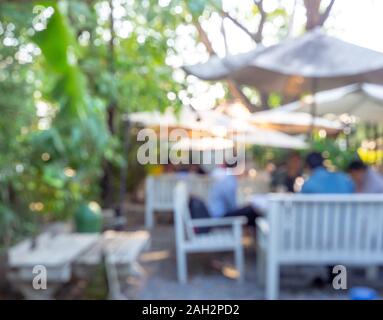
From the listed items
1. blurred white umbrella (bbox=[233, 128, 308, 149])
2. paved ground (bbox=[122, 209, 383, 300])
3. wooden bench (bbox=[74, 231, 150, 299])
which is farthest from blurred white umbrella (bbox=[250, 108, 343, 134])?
wooden bench (bbox=[74, 231, 150, 299])

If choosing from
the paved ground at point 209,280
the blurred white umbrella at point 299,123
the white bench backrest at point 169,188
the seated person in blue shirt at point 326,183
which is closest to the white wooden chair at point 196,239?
the paved ground at point 209,280

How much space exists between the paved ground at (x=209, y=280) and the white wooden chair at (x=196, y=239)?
137mm

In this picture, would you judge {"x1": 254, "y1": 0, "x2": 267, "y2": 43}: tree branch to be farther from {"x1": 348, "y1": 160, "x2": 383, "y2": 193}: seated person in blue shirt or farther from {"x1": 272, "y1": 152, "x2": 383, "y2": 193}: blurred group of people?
{"x1": 348, "y1": 160, "x2": 383, "y2": 193}: seated person in blue shirt

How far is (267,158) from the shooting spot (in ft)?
22.2

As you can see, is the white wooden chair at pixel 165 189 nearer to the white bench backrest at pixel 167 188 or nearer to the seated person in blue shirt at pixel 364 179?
the white bench backrest at pixel 167 188

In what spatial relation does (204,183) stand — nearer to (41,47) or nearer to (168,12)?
(168,12)

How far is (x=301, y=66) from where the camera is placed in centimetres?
246

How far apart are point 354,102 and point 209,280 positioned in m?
1.86

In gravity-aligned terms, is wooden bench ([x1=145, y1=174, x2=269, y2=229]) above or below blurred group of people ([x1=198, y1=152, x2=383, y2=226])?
below

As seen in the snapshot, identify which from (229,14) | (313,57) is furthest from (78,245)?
(229,14)

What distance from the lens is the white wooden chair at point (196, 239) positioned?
3.45 metres

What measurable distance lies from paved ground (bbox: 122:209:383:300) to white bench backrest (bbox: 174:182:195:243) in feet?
1.00

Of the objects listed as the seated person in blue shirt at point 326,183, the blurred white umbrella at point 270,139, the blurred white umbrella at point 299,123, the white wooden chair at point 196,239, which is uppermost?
the blurred white umbrella at point 299,123

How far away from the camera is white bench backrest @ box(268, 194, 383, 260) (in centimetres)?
281
